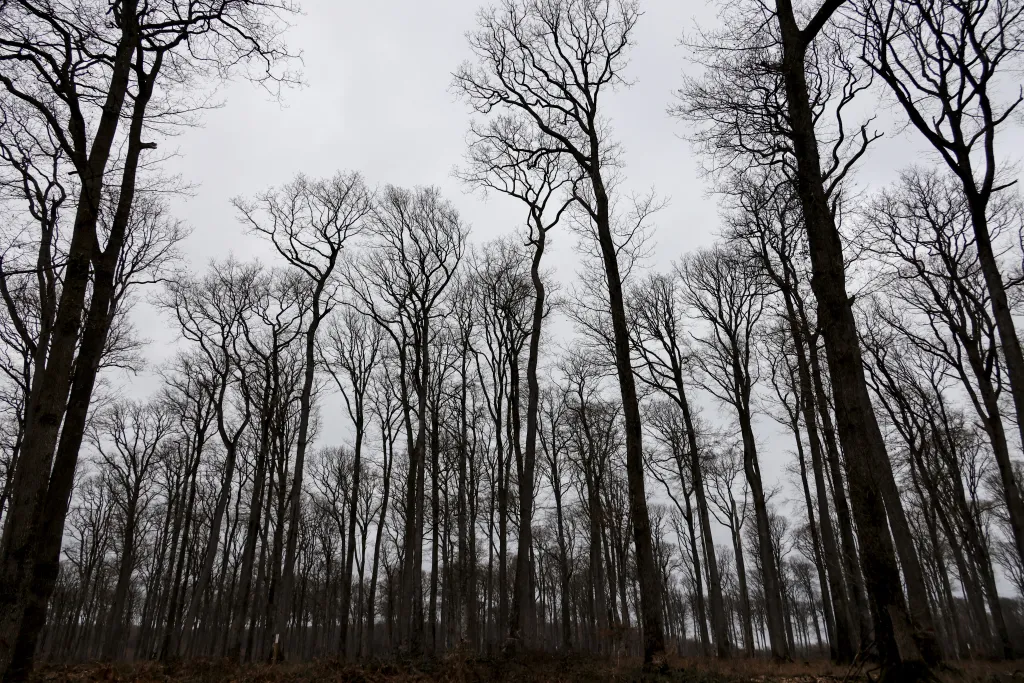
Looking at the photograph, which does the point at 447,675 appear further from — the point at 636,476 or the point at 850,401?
the point at 850,401

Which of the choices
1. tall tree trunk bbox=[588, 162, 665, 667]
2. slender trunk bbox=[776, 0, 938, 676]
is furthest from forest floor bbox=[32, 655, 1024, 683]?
slender trunk bbox=[776, 0, 938, 676]

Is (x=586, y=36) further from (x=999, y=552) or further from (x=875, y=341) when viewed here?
(x=999, y=552)

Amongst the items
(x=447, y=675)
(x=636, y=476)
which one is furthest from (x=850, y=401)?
(x=447, y=675)

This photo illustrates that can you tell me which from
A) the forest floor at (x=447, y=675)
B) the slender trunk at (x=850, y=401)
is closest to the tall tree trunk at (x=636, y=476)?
the forest floor at (x=447, y=675)

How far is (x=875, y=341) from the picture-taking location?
19.5 m

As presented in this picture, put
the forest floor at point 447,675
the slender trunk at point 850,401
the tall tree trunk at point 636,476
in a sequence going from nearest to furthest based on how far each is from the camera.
A: 1. the slender trunk at point 850,401
2. the forest floor at point 447,675
3. the tall tree trunk at point 636,476

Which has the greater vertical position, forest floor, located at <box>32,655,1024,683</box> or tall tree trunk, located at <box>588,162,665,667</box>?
tall tree trunk, located at <box>588,162,665,667</box>

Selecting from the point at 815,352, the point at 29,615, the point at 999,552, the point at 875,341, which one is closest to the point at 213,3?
the point at 29,615

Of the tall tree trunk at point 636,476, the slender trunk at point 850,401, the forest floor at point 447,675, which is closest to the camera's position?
the slender trunk at point 850,401

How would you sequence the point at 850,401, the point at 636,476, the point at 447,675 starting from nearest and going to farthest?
the point at 850,401
the point at 447,675
the point at 636,476

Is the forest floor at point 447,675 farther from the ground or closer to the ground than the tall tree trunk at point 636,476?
closer to the ground

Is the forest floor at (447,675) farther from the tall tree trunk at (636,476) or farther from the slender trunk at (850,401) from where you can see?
the slender trunk at (850,401)

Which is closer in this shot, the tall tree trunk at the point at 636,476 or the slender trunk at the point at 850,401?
the slender trunk at the point at 850,401

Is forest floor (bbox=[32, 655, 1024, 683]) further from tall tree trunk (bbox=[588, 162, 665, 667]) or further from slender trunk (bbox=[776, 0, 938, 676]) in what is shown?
slender trunk (bbox=[776, 0, 938, 676])
